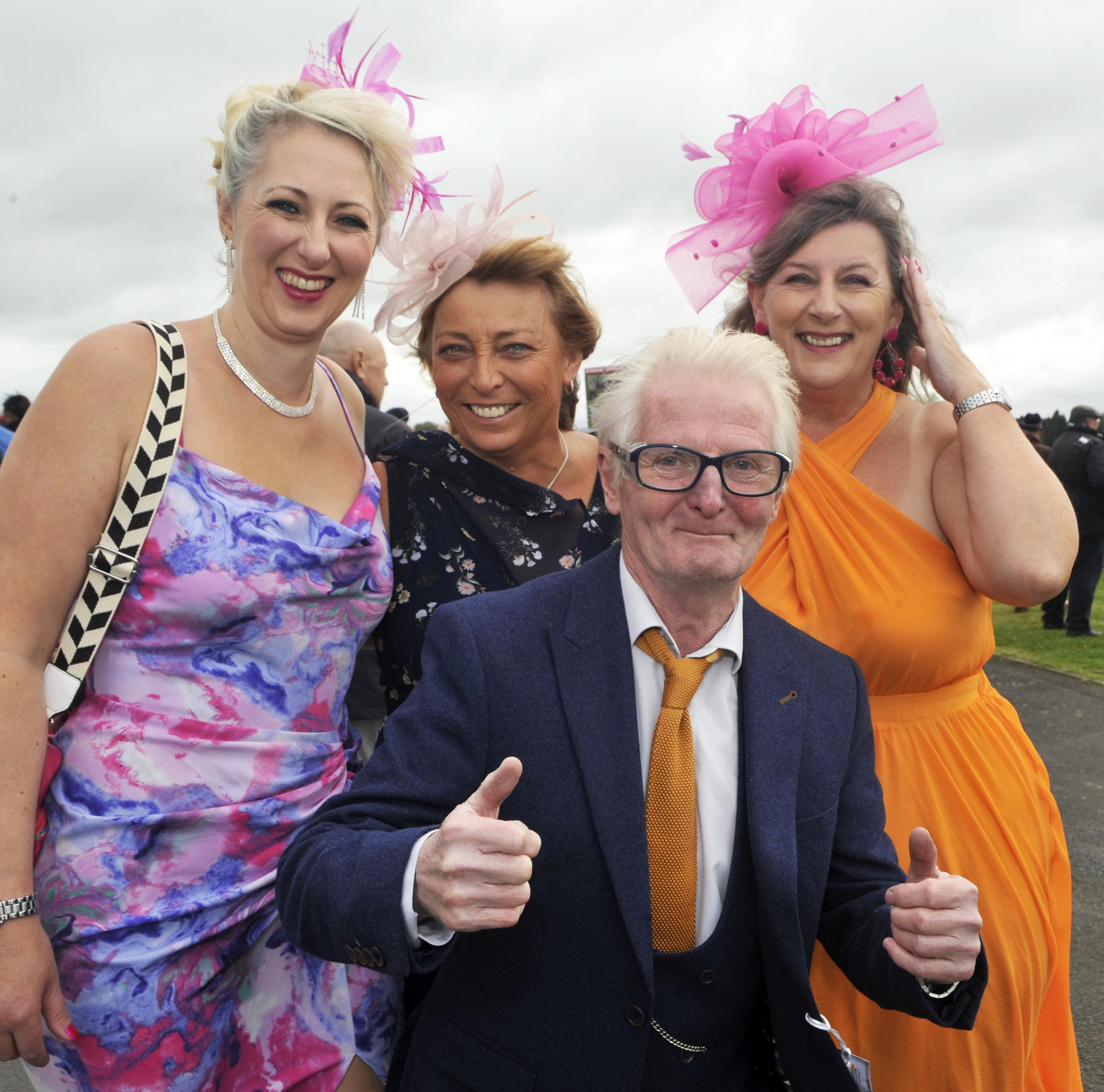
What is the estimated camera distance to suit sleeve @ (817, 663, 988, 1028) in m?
1.52

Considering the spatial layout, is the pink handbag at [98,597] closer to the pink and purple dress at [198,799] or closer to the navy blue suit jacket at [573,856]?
the pink and purple dress at [198,799]

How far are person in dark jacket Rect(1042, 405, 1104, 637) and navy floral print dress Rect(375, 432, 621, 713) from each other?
9020 mm

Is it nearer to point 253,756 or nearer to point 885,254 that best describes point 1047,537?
point 885,254

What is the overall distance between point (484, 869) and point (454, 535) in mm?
1229

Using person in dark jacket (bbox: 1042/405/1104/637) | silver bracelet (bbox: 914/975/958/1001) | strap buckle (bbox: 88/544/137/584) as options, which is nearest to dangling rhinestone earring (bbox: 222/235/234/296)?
strap buckle (bbox: 88/544/137/584)

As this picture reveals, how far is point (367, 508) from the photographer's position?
2.10 metres

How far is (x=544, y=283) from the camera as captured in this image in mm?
2604

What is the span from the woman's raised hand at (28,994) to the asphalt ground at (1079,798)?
167 cm

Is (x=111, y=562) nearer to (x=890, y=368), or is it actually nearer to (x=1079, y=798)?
(x=890, y=368)

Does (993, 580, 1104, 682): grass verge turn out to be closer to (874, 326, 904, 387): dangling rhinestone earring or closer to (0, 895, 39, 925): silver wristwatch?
(874, 326, 904, 387): dangling rhinestone earring

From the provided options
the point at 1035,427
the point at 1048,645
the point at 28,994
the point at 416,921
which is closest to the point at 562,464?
the point at 416,921

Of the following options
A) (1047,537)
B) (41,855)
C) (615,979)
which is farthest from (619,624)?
(41,855)

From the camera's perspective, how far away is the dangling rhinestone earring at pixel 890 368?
251 centimetres

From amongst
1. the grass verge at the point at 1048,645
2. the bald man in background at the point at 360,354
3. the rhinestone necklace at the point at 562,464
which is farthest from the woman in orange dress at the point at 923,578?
the grass verge at the point at 1048,645
